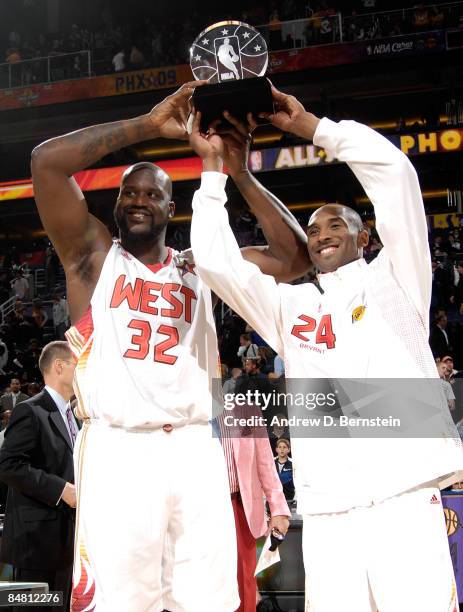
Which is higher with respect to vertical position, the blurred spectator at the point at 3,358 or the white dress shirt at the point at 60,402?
the blurred spectator at the point at 3,358

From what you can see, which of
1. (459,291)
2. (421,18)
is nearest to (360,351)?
(459,291)

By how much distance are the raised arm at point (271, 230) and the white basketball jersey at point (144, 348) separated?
1.18 feet

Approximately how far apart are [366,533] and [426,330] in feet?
2.30

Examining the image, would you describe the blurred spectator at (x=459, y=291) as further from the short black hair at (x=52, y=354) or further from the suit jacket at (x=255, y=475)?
the short black hair at (x=52, y=354)

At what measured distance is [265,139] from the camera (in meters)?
21.1

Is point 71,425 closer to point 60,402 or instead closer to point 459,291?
point 60,402

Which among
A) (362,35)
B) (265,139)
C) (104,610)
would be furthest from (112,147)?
(265,139)

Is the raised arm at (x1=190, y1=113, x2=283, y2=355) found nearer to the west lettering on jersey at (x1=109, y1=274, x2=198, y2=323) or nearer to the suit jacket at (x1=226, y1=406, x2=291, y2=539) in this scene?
the west lettering on jersey at (x1=109, y1=274, x2=198, y2=323)

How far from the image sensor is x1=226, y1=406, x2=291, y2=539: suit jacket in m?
4.10

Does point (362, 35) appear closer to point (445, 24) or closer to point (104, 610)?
point (445, 24)

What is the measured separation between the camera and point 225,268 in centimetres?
259

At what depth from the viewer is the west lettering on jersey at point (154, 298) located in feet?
9.05

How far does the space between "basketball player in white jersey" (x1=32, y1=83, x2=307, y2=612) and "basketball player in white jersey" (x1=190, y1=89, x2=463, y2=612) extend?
27 cm

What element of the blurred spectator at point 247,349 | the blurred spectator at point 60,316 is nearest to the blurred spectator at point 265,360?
the blurred spectator at point 247,349
